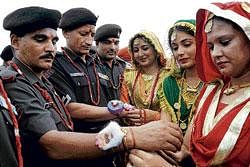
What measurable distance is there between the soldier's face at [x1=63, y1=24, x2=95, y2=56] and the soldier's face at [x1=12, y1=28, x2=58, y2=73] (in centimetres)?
143

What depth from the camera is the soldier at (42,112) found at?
95.7 inches

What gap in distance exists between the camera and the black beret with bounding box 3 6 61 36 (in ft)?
9.44

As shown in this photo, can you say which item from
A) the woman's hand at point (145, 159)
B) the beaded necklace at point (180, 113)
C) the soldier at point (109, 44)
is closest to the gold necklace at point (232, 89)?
the woman's hand at point (145, 159)

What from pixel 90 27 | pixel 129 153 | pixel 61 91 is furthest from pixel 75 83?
pixel 129 153

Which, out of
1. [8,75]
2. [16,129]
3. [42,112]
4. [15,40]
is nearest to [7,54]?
[15,40]

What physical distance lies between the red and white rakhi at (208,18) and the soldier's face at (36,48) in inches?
41.4

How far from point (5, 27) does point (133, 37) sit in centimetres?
223

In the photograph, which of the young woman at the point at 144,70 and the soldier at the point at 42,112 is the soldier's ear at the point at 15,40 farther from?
the young woman at the point at 144,70

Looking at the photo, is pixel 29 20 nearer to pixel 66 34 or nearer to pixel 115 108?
pixel 115 108

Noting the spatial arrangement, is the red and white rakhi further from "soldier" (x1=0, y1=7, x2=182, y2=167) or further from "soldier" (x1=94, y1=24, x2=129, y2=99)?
"soldier" (x1=94, y1=24, x2=129, y2=99)

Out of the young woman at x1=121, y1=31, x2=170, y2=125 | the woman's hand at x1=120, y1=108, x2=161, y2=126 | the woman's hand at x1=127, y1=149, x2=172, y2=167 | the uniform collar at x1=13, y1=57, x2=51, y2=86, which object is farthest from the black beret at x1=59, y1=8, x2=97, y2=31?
the woman's hand at x1=127, y1=149, x2=172, y2=167

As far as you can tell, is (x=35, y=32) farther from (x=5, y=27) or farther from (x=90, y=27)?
(x=90, y=27)

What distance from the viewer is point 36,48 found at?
2.99m

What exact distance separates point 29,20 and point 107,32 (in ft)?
13.5
